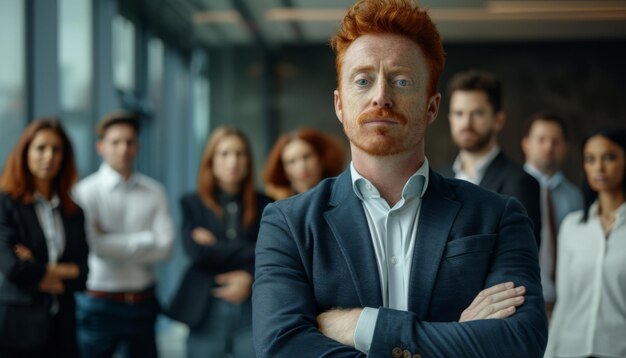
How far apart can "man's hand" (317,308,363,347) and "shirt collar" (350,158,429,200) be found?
27cm

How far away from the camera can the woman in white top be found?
366cm

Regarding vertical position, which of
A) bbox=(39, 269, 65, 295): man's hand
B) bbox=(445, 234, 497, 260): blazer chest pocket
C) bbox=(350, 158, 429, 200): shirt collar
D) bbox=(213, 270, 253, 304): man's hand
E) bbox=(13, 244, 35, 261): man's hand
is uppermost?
bbox=(350, 158, 429, 200): shirt collar

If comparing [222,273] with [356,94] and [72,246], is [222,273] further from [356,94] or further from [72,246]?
[356,94]

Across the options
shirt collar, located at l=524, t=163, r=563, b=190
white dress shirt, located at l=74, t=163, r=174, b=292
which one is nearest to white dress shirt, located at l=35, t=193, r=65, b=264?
white dress shirt, located at l=74, t=163, r=174, b=292

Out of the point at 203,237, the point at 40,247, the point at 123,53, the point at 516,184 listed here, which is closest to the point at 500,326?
the point at 516,184

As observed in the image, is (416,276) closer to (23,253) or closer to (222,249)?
(23,253)

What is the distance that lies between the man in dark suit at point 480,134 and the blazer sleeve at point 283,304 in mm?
1818

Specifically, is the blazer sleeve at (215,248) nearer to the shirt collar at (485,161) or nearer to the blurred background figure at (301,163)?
the blurred background figure at (301,163)

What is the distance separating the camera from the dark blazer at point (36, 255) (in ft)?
13.0

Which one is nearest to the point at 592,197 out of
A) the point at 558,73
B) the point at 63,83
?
the point at 63,83

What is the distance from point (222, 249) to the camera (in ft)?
15.5

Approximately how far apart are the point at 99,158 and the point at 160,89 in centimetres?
221

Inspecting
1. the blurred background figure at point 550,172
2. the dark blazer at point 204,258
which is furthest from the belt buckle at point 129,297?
the blurred background figure at point 550,172

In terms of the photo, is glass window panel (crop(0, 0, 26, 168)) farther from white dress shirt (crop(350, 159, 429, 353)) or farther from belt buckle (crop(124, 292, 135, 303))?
white dress shirt (crop(350, 159, 429, 353))
